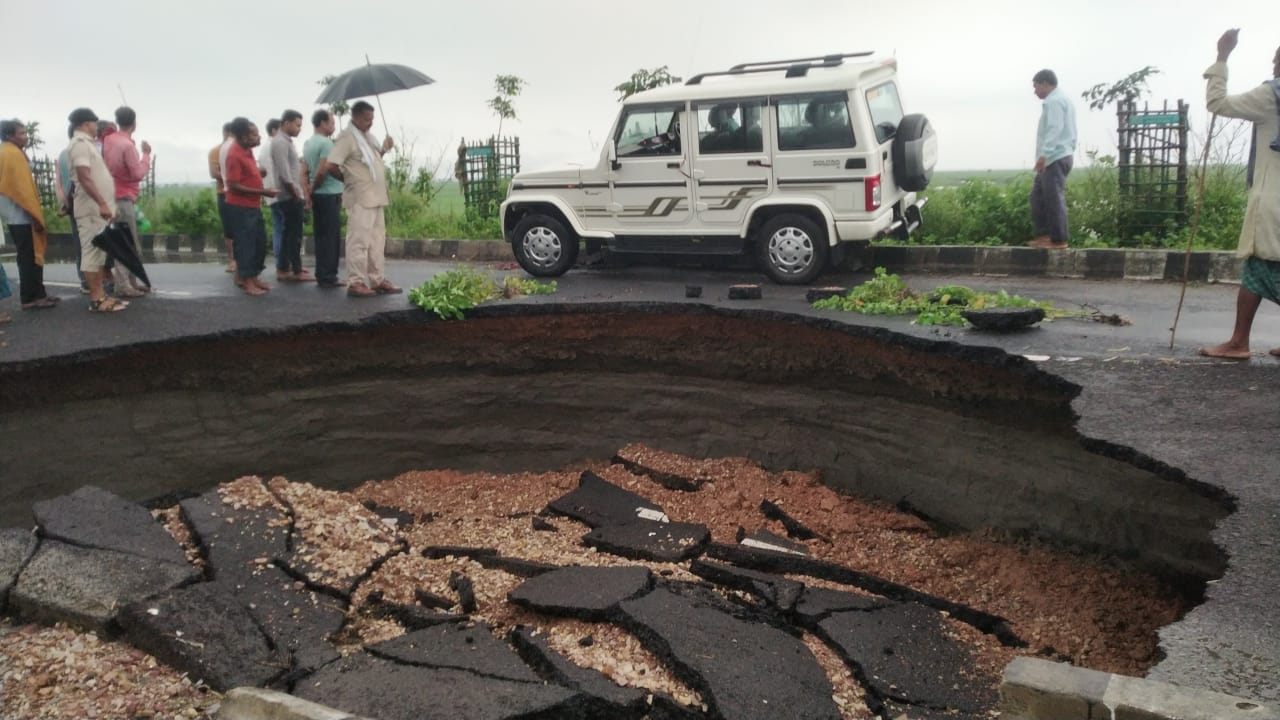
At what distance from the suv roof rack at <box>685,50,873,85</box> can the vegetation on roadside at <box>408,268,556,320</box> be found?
2.87 m

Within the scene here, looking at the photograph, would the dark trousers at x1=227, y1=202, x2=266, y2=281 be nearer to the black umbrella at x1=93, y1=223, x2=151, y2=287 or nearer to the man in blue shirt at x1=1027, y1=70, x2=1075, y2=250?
the black umbrella at x1=93, y1=223, x2=151, y2=287

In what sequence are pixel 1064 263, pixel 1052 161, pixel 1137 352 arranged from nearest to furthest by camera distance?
1. pixel 1137 352
2. pixel 1052 161
3. pixel 1064 263

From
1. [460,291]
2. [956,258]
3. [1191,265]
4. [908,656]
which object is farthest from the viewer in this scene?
[956,258]

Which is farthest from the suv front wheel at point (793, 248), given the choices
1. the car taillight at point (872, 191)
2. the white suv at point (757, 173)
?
the car taillight at point (872, 191)

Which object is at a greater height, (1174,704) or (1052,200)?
(1052,200)

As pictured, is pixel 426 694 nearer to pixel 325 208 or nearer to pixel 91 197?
pixel 91 197

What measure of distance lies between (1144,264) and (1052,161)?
57.4 inches

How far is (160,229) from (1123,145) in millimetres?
15749

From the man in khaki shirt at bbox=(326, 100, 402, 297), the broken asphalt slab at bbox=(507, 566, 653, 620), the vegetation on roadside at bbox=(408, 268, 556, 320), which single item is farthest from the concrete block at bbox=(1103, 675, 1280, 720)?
the man in khaki shirt at bbox=(326, 100, 402, 297)

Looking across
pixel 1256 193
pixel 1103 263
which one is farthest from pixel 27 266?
pixel 1103 263

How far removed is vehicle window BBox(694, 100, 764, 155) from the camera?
959 centimetres

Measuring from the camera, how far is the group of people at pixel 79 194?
8312mm

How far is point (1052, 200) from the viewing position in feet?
35.3

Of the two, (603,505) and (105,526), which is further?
(603,505)
